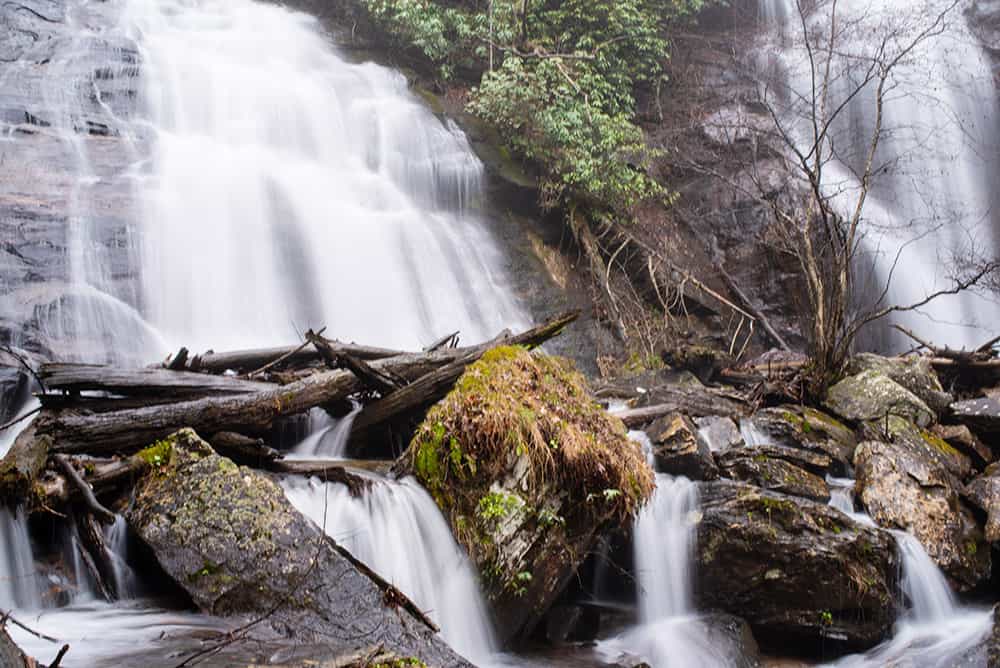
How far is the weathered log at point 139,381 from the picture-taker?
4922 mm

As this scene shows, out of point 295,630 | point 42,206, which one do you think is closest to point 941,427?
point 295,630

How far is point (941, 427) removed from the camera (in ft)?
25.4

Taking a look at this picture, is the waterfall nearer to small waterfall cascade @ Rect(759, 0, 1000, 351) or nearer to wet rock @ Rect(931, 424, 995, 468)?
wet rock @ Rect(931, 424, 995, 468)

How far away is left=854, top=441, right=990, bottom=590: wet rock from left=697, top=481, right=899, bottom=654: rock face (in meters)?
0.57

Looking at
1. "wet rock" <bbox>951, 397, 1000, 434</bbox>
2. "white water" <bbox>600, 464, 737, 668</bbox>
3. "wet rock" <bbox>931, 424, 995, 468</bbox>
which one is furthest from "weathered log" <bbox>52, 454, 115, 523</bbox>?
"wet rock" <bbox>951, 397, 1000, 434</bbox>

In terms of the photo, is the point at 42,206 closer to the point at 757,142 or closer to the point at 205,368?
the point at 205,368

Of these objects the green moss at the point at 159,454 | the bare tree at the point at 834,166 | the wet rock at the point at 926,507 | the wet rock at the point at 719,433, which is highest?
the bare tree at the point at 834,166

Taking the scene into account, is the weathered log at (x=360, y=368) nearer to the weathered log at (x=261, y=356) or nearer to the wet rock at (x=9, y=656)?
the weathered log at (x=261, y=356)

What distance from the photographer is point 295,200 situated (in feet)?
37.3

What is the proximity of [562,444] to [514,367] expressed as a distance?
0.82 m

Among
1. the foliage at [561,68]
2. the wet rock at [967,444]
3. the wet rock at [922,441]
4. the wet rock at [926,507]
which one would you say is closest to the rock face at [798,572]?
the wet rock at [926,507]

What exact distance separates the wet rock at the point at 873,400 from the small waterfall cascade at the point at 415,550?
500 cm

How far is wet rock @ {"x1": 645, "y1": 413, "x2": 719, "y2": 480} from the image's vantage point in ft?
20.2

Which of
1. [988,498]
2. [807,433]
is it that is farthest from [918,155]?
[988,498]
